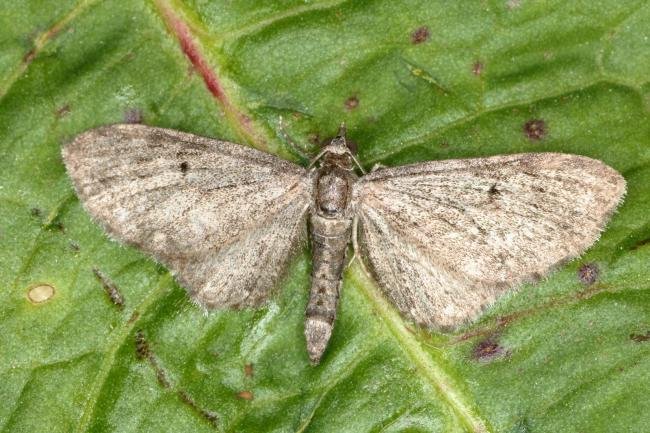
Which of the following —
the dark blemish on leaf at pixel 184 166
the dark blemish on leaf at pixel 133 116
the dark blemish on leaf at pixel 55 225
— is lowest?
the dark blemish on leaf at pixel 184 166

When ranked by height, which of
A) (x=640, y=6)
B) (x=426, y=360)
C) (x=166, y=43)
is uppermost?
(x=166, y=43)

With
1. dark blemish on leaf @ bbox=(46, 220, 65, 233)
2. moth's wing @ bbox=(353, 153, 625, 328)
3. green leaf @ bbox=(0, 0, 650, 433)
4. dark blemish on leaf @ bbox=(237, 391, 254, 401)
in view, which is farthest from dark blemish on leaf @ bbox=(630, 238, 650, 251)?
dark blemish on leaf @ bbox=(46, 220, 65, 233)

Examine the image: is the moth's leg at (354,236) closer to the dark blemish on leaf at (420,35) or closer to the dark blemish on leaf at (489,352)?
the dark blemish on leaf at (489,352)

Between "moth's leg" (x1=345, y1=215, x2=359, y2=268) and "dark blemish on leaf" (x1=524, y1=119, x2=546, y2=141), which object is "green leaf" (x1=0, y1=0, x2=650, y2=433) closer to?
"dark blemish on leaf" (x1=524, y1=119, x2=546, y2=141)

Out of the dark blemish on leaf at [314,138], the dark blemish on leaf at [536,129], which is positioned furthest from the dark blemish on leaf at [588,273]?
the dark blemish on leaf at [314,138]

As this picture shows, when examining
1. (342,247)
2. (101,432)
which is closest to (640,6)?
(342,247)

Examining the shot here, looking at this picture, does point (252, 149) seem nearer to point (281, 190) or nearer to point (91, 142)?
point (281, 190)

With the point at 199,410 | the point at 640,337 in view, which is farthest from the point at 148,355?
the point at 640,337
